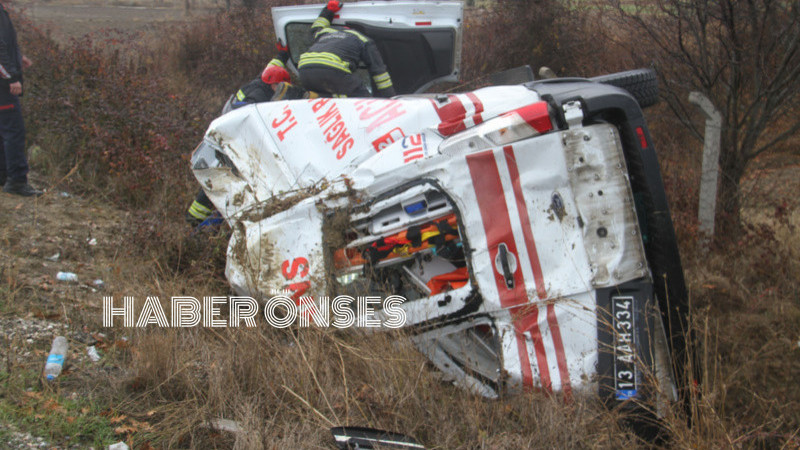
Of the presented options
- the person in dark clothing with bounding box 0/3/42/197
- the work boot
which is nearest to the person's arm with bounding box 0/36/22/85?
the person in dark clothing with bounding box 0/3/42/197

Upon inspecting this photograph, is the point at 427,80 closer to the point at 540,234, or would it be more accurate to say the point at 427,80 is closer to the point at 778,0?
the point at 778,0

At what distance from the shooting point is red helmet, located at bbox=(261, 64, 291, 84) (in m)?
5.43

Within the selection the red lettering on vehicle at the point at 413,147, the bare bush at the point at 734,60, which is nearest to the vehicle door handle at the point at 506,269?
the red lettering on vehicle at the point at 413,147

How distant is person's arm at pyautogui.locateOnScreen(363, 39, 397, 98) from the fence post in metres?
2.38

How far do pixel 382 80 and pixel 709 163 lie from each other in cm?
263

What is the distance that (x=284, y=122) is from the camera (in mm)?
3707

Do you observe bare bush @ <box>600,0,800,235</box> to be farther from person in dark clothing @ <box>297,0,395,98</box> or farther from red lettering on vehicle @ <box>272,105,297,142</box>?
red lettering on vehicle @ <box>272,105,297,142</box>

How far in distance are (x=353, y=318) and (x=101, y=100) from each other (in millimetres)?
4887

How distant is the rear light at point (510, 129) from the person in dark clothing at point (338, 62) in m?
2.53

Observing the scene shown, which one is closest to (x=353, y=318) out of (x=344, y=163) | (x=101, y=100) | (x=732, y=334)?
(x=344, y=163)

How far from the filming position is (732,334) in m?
3.63

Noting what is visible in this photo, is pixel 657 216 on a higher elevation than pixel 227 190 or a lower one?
lower

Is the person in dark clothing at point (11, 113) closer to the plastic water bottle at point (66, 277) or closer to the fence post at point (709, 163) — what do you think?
the plastic water bottle at point (66, 277)

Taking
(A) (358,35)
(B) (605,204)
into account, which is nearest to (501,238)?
(B) (605,204)
